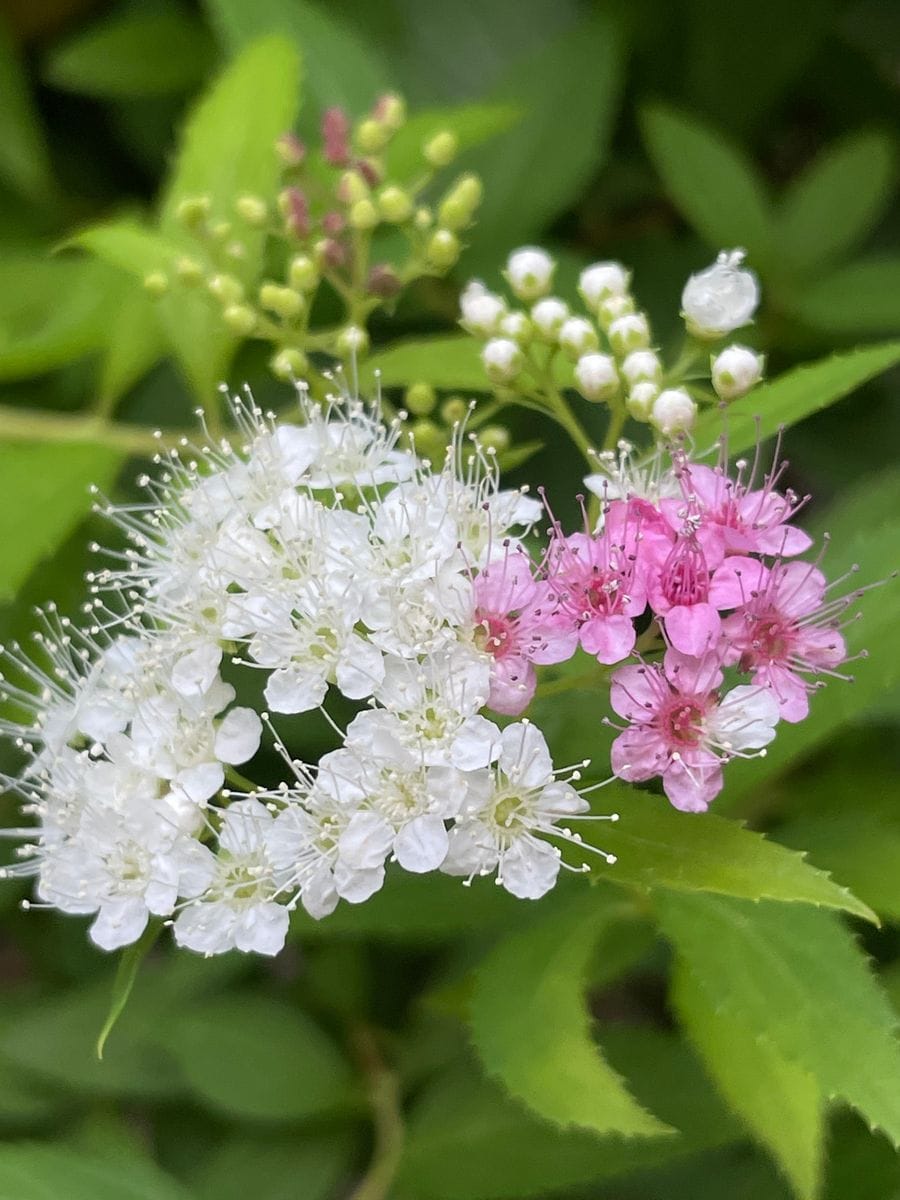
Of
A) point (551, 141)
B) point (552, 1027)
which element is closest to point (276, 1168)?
point (552, 1027)

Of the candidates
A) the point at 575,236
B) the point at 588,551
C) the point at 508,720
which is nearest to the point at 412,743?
the point at 508,720

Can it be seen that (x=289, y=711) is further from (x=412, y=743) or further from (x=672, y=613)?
(x=672, y=613)

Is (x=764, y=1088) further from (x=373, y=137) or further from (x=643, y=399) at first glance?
(x=373, y=137)

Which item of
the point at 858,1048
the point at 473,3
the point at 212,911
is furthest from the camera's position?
the point at 473,3

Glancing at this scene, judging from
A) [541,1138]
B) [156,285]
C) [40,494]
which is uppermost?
[156,285]

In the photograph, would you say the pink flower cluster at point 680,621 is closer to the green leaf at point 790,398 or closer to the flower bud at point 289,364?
the green leaf at point 790,398

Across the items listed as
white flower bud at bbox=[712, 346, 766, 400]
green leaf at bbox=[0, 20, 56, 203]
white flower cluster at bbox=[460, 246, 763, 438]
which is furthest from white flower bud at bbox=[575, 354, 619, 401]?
green leaf at bbox=[0, 20, 56, 203]
